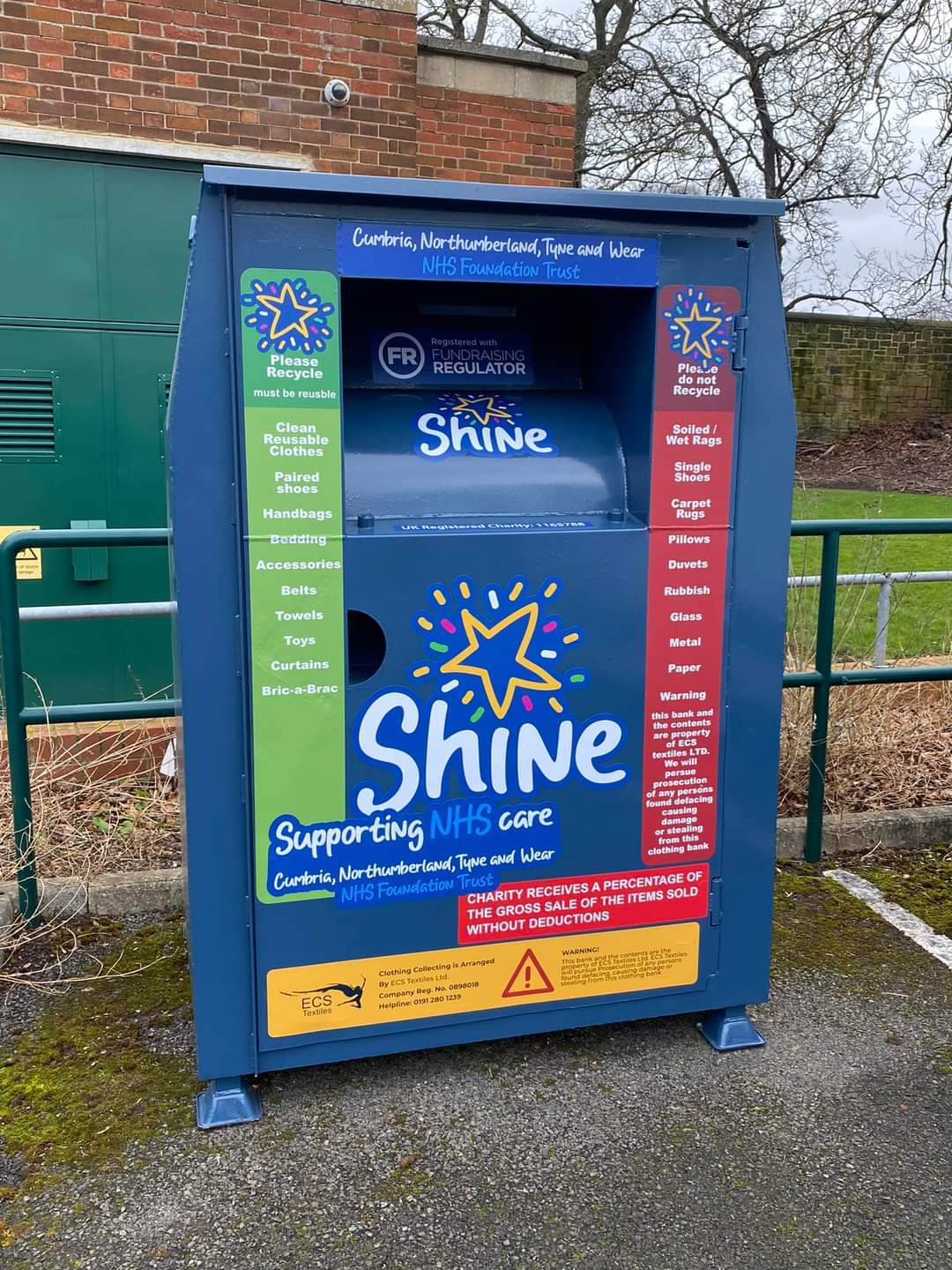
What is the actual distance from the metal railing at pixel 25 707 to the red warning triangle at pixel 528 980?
1204 mm

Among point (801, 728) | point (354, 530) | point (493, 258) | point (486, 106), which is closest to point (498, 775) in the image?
point (354, 530)

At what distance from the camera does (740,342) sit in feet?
8.11

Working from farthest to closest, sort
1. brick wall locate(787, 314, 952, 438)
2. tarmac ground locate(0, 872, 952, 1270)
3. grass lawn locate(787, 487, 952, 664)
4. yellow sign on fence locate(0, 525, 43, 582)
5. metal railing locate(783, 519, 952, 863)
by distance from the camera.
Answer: brick wall locate(787, 314, 952, 438), yellow sign on fence locate(0, 525, 43, 582), grass lawn locate(787, 487, 952, 664), metal railing locate(783, 519, 952, 863), tarmac ground locate(0, 872, 952, 1270)

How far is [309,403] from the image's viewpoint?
7.36 feet

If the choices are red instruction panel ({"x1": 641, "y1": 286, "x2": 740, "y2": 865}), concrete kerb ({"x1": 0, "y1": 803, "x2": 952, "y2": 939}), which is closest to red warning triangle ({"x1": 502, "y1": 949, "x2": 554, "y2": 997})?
red instruction panel ({"x1": 641, "y1": 286, "x2": 740, "y2": 865})

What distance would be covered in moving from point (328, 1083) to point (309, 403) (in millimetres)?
1627

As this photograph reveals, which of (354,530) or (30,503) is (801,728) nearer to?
(354,530)

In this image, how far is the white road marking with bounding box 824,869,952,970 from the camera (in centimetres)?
332

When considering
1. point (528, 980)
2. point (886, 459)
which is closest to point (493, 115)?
point (528, 980)

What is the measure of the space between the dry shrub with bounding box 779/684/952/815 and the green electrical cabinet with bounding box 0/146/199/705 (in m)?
3.21

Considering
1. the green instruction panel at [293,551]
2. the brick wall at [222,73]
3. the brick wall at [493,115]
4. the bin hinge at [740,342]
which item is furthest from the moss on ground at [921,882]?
the brick wall at [493,115]

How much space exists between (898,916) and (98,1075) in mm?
2498

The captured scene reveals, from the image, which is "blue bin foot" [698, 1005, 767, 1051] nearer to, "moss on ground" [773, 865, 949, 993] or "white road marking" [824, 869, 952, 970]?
"moss on ground" [773, 865, 949, 993]

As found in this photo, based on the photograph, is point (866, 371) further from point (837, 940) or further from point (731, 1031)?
point (731, 1031)
